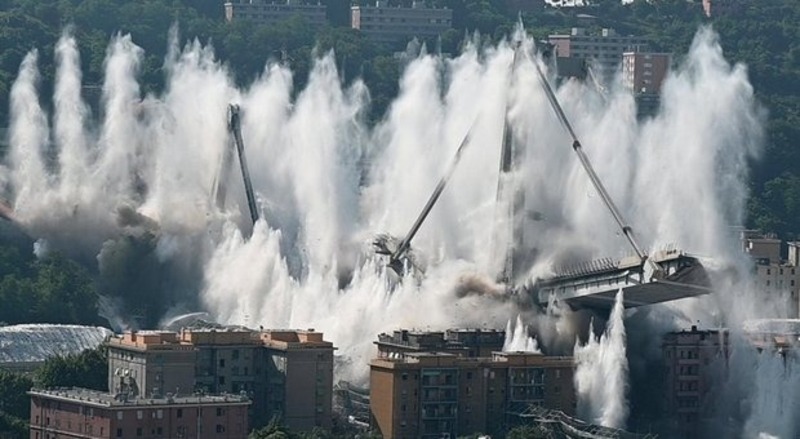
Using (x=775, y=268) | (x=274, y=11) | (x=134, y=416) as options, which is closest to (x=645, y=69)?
(x=274, y=11)

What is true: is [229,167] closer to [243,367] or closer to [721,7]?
[243,367]

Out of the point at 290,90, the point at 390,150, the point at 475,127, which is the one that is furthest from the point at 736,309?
the point at 290,90

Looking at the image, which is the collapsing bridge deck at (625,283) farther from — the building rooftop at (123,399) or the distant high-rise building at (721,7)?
the distant high-rise building at (721,7)

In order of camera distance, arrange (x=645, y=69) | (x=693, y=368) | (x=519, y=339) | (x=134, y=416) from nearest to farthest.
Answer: (x=134, y=416), (x=693, y=368), (x=519, y=339), (x=645, y=69)

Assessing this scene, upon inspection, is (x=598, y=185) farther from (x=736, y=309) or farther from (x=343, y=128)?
(x=343, y=128)

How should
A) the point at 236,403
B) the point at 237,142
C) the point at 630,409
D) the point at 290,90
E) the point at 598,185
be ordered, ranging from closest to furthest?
the point at 236,403 → the point at 630,409 → the point at 598,185 → the point at 237,142 → the point at 290,90

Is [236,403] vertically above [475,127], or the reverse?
[475,127]
